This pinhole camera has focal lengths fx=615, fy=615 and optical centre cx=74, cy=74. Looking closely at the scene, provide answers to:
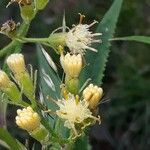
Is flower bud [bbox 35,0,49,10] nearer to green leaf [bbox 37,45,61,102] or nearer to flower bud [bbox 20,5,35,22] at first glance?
flower bud [bbox 20,5,35,22]

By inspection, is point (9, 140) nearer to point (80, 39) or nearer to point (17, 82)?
point (17, 82)

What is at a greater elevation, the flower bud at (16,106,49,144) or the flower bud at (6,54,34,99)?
the flower bud at (6,54,34,99)

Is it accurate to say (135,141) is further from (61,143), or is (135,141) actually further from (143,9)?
(61,143)

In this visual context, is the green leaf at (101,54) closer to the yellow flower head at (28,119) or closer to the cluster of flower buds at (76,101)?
the cluster of flower buds at (76,101)

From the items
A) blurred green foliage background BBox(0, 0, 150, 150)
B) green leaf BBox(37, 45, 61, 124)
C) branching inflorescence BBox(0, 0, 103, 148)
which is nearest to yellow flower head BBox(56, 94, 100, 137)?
branching inflorescence BBox(0, 0, 103, 148)

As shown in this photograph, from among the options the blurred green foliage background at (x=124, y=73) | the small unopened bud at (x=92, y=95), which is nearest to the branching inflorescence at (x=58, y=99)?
the small unopened bud at (x=92, y=95)

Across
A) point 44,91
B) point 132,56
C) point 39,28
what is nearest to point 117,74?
point 132,56
